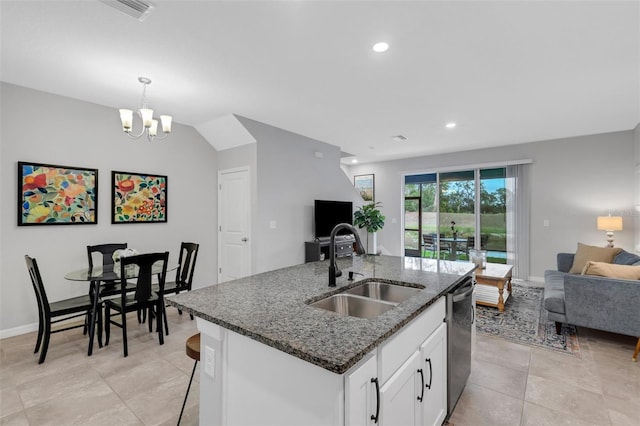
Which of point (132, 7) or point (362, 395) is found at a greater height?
point (132, 7)

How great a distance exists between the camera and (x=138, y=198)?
13.4 feet

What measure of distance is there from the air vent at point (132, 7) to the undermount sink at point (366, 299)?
86.6 inches

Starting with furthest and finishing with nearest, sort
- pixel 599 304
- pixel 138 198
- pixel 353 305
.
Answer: pixel 138 198, pixel 599 304, pixel 353 305

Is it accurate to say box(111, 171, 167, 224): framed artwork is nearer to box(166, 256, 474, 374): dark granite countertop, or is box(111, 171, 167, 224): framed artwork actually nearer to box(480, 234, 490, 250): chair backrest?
box(166, 256, 474, 374): dark granite countertop

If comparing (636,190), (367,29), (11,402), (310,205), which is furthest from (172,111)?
(636,190)

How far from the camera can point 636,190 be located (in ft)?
15.4

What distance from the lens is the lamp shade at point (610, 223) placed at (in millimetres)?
4551

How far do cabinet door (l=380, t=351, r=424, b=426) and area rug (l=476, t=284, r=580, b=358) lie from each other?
228 centimetres

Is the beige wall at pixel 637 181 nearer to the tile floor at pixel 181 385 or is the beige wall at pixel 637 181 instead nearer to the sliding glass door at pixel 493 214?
the sliding glass door at pixel 493 214

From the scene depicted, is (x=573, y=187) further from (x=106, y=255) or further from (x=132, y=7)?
(x=106, y=255)

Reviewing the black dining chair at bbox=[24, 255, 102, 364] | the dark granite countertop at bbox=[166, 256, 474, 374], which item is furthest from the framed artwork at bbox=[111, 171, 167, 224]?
the dark granite countertop at bbox=[166, 256, 474, 374]

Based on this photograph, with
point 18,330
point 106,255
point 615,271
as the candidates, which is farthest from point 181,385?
point 615,271

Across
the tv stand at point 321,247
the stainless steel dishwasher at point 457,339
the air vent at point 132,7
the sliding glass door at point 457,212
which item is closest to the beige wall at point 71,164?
the tv stand at point 321,247

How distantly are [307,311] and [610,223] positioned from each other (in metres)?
5.62
